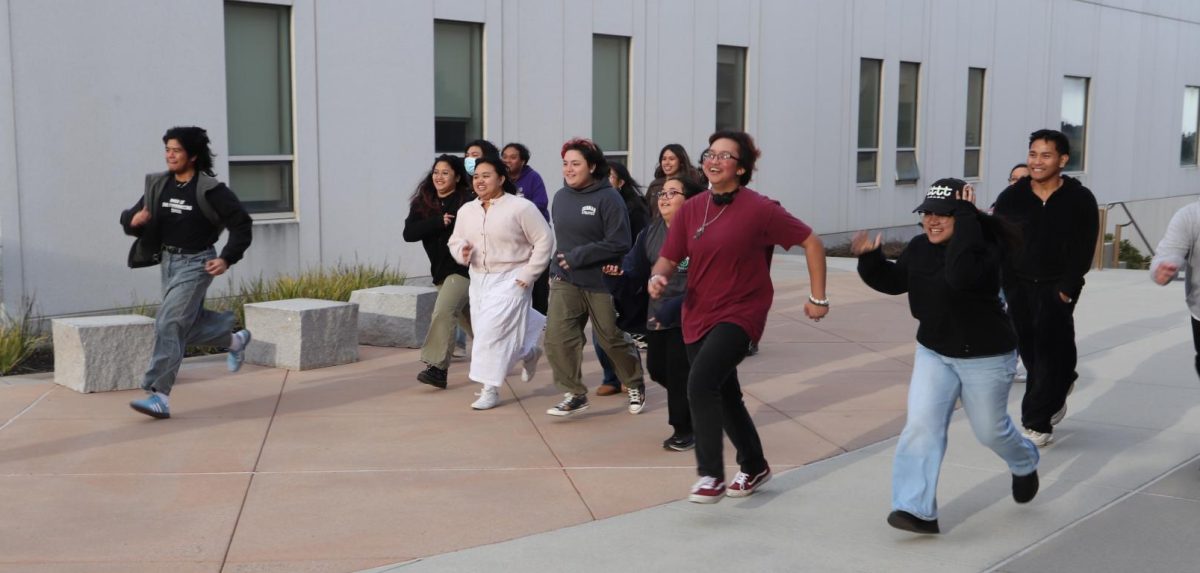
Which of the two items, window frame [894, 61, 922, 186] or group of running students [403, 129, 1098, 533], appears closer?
group of running students [403, 129, 1098, 533]

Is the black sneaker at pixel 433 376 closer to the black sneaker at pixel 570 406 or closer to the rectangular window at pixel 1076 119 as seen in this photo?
the black sneaker at pixel 570 406

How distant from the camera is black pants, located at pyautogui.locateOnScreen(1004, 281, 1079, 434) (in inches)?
295

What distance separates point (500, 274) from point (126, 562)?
11.5 feet

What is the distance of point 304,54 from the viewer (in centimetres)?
1352

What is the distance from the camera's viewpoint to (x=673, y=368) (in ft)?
24.3

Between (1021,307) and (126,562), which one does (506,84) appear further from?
(126,562)

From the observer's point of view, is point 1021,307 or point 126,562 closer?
point 126,562

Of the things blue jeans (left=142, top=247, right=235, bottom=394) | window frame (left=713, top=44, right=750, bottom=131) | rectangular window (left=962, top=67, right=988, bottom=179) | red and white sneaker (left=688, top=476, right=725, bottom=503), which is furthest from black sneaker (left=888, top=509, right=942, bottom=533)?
rectangular window (left=962, top=67, right=988, bottom=179)

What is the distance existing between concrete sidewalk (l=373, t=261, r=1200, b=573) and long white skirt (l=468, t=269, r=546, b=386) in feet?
7.21

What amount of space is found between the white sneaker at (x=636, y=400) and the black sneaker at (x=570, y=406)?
35 centimetres

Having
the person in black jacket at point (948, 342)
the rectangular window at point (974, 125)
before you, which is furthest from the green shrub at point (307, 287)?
the rectangular window at point (974, 125)

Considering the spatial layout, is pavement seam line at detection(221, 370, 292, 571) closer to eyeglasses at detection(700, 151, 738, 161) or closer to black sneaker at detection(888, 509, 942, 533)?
eyeglasses at detection(700, 151, 738, 161)

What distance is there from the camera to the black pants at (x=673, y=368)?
7.36 m

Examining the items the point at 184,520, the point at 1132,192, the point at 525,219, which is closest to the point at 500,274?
the point at 525,219
